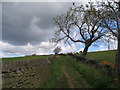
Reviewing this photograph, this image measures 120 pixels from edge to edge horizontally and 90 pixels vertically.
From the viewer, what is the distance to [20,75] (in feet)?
38.8

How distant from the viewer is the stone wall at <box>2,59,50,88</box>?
34.3ft

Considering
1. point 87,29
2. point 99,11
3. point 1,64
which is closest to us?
point 1,64

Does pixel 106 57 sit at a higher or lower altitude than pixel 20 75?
higher

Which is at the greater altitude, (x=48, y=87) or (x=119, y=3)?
(x=119, y=3)

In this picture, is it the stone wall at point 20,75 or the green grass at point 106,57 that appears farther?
the green grass at point 106,57

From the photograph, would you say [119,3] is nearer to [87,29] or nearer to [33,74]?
[33,74]

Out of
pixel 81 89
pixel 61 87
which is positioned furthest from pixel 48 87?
pixel 81 89

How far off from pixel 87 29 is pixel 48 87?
74.3 ft

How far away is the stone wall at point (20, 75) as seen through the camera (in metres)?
10.4

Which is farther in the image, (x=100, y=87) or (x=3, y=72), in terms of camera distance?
(x=3, y=72)

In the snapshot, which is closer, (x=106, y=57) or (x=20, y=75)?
(x=20, y=75)

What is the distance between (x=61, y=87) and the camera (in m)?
9.44

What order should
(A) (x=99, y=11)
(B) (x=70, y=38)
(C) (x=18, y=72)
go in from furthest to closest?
(B) (x=70, y=38) < (A) (x=99, y=11) < (C) (x=18, y=72)

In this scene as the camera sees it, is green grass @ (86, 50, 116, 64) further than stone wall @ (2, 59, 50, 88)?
Yes
